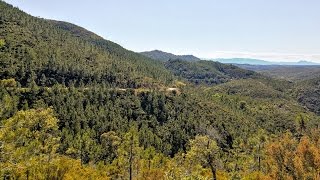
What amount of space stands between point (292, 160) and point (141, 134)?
11295cm

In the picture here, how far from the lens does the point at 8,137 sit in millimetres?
40062

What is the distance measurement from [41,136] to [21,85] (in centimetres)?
12177

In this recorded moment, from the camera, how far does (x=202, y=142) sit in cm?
7525

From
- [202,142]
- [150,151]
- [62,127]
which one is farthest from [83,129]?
[202,142]

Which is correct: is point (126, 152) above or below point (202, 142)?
below

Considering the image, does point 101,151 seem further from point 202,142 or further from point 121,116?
point 202,142

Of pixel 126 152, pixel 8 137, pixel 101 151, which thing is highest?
pixel 8 137

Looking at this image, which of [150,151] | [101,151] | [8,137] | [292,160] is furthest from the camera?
[101,151]

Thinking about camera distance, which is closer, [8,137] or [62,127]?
[8,137]

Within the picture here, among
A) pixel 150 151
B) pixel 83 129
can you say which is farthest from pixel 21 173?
pixel 83 129

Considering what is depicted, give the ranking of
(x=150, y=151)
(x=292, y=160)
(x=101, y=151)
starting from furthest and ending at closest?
(x=101, y=151) → (x=150, y=151) → (x=292, y=160)

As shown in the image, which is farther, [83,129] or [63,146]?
[83,129]

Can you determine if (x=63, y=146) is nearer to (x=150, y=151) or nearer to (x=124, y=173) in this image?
(x=150, y=151)

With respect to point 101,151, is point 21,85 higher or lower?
higher
